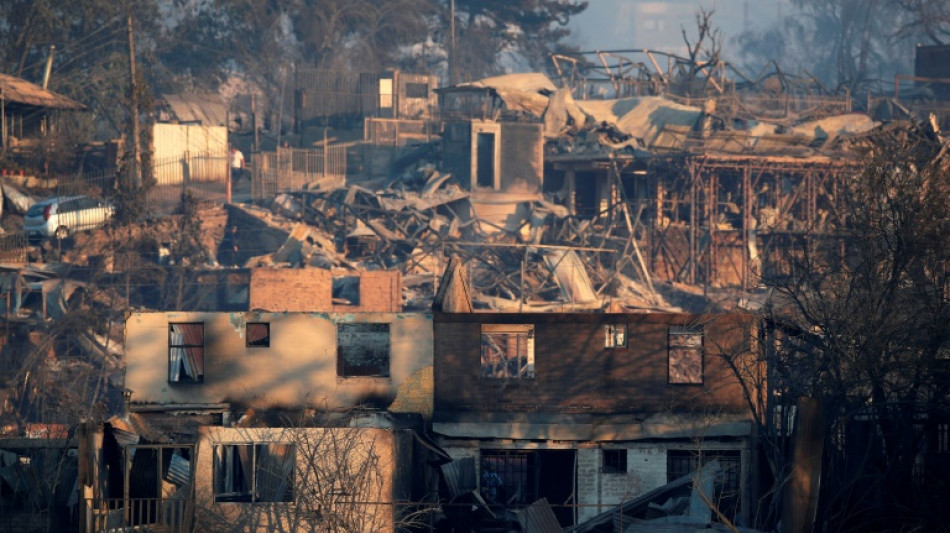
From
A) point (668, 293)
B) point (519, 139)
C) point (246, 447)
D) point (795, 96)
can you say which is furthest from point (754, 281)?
point (246, 447)

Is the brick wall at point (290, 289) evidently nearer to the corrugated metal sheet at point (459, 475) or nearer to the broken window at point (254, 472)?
the corrugated metal sheet at point (459, 475)

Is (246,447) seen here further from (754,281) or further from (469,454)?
(754,281)

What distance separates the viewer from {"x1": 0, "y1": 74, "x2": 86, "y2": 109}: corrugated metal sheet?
165 ft

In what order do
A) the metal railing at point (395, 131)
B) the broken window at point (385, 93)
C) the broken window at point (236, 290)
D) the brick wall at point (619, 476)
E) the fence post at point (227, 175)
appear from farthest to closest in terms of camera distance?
the broken window at point (385, 93) < the metal railing at point (395, 131) < the fence post at point (227, 175) < the broken window at point (236, 290) < the brick wall at point (619, 476)

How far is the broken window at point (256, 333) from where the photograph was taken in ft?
89.6

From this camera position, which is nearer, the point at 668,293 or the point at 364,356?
the point at 364,356

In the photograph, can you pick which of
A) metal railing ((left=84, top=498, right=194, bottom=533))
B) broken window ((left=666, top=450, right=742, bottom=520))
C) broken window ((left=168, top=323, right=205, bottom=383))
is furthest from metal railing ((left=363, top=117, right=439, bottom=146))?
metal railing ((left=84, top=498, right=194, bottom=533))

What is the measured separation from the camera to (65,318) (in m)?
39.0

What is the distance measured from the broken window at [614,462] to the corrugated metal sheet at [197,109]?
3402 cm

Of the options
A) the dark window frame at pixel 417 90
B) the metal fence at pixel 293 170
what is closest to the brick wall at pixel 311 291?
the metal fence at pixel 293 170

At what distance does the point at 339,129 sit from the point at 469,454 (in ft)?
109

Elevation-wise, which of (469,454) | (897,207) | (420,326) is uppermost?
(897,207)

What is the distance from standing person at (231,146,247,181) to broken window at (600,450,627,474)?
105ft

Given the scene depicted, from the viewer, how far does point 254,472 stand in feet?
76.0
